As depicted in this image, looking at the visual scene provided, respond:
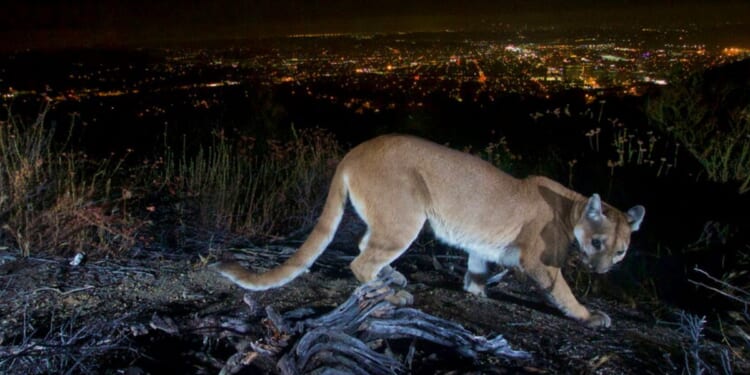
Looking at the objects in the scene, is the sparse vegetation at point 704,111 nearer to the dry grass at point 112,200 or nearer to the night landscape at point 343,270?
the night landscape at point 343,270

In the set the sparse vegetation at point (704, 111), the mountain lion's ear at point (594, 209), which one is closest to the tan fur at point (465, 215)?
the mountain lion's ear at point (594, 209)

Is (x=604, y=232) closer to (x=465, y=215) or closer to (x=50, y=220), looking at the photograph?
(x=465, y=215)

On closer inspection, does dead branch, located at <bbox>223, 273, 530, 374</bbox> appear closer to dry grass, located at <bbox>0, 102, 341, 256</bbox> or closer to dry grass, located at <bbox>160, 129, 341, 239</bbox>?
dry grass, located at <bbox>0, 102, 341, 256</bbox>

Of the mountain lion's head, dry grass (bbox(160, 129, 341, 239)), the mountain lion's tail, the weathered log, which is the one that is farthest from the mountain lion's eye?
dry grass (bbox(160, 129, 341, 239))

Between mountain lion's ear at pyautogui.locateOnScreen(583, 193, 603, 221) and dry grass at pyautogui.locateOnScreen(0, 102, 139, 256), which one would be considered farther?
dry grass at pyautogui.locateOnScreen(0, 102, 139, 256)

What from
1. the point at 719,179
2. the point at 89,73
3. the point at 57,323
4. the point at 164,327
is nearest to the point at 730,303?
the point at 719,179

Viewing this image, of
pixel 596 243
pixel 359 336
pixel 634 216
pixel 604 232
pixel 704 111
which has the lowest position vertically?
pixel 359 336

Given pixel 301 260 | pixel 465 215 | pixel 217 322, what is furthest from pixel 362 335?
pixel 465 215

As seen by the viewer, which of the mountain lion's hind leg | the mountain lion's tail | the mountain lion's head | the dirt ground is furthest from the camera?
the mountain lion's hind leg
